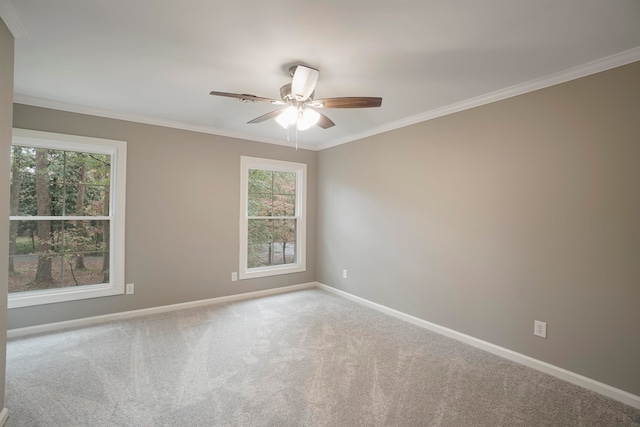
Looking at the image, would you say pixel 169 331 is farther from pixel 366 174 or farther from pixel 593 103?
pixel 593 103

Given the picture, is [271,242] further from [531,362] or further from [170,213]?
[531,362]

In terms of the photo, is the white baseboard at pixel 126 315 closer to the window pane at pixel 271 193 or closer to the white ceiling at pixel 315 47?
the window pane at pixel 271 193

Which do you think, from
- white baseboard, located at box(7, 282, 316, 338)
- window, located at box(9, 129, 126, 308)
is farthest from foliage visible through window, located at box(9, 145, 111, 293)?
white baseboard, located at box(7, 282, 316, 338)

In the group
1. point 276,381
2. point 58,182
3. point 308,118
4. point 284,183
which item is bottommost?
point 276,381

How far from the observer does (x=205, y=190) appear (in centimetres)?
391

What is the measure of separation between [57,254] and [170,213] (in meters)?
1.18

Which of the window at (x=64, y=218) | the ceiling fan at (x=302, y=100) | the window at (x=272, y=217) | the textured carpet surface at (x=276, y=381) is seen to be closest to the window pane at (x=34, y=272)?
the window at (x=64, y=218)

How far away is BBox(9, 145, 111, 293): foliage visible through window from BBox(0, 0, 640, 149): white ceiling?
0.65 metres

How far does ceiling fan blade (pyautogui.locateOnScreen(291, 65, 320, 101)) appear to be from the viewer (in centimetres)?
194

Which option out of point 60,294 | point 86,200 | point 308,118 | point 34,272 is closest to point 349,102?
point 308,118

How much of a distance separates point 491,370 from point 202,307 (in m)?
3.29

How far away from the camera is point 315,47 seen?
77.1 inches

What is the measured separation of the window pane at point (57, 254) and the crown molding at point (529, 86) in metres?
3.71

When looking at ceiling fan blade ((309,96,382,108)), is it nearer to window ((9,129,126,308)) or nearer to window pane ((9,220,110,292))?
window ((9,129,126,308))
